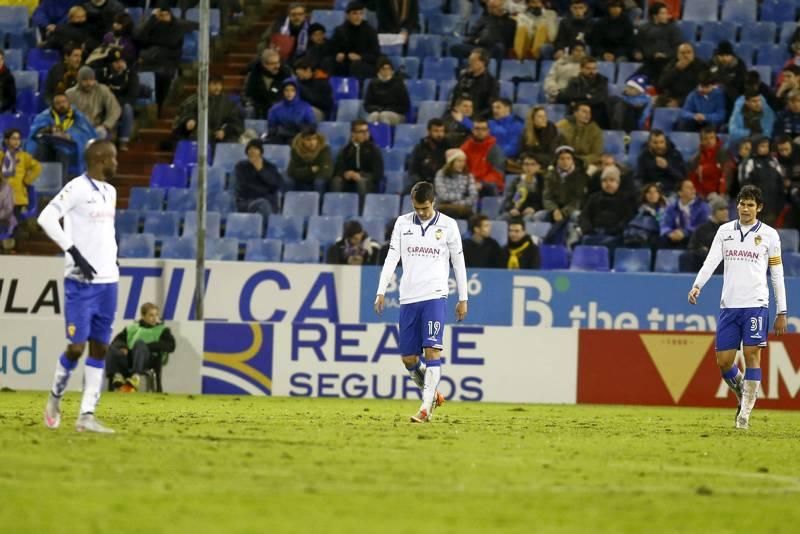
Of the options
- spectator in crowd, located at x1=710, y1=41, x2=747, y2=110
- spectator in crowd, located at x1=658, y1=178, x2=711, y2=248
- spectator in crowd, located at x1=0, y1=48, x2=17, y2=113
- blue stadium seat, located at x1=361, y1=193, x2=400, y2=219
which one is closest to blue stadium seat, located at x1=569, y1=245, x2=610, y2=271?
spectator in crowd, located at x1=658, y1=178, x2=711, y2=248

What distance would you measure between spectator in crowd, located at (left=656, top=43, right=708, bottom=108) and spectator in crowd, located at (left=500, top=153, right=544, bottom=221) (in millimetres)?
3177

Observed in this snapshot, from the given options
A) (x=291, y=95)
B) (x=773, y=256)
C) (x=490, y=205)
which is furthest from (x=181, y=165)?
(x=773, y=256)

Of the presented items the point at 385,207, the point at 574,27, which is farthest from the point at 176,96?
the point at 574,27

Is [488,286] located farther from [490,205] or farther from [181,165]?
[181,165]

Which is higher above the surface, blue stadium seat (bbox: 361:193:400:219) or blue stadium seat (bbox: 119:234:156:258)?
blue stadium seat (bbox: 361:193:400:219)

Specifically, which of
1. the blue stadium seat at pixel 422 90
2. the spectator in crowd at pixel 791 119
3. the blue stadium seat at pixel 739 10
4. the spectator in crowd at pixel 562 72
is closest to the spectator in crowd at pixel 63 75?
the blue stadium seat at pixel 422 90

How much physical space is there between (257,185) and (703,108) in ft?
24.1

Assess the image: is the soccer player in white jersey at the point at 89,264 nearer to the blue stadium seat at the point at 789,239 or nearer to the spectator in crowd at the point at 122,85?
the blue stadium seat at the point at 789,239

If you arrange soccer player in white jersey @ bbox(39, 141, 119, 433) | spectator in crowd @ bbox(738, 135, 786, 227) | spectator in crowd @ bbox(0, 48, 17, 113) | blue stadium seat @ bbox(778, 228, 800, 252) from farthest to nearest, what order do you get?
spectator in crowd @ bbox(0, 48, 17, 113) < blue stadium seat @ bbox(778, 228, 800, 252) < spectator in crowd @ bbox(738, 135, 786, 227) < soccer player in white jersey @ bbox(39, 141, 119, 433)

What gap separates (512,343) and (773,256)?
6.12 m

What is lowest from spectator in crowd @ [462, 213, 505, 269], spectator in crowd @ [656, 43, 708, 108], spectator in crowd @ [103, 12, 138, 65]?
spectator in crowd @ [462, 213, 505, 269]

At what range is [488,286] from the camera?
22641 mm

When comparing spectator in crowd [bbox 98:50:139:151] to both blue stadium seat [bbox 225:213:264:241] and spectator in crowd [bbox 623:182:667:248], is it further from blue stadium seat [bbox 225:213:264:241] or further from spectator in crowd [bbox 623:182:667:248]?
spectator in crowd [bbox 623:182:667:248]

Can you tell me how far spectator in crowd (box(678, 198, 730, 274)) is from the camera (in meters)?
22.7
